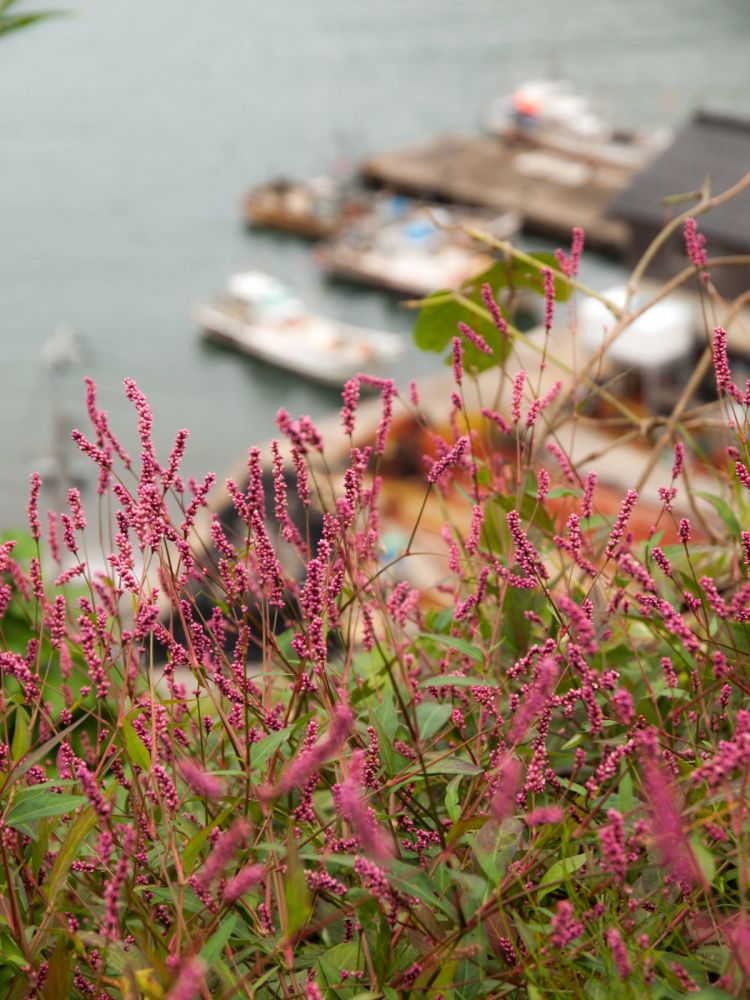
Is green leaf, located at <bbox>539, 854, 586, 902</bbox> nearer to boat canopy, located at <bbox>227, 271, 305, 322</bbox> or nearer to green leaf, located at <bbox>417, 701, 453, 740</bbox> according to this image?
green leaf, located at <bbox>417, 701, 453, 740</bbox>

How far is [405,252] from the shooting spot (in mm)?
40656

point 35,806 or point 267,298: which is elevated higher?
point 35,806

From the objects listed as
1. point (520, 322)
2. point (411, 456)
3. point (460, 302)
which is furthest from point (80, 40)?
point (460, 302)

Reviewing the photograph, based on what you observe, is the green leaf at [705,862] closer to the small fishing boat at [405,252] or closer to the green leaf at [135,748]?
the green leaf at [135,748]

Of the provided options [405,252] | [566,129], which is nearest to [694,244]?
[405,252]

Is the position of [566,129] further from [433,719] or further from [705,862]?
[705,862]

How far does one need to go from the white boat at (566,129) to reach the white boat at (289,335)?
44.9 feet

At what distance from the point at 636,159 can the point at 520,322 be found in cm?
1143

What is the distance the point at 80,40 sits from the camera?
183ft

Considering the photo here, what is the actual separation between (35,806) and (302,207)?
43378 millimetres

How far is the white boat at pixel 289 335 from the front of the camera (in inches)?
1367

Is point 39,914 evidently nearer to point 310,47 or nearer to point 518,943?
point 518,943

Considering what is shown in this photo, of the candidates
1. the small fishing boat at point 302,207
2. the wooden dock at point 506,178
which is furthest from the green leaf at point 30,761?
the small fishing boat at point 302,207

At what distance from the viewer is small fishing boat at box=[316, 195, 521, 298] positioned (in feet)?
130
